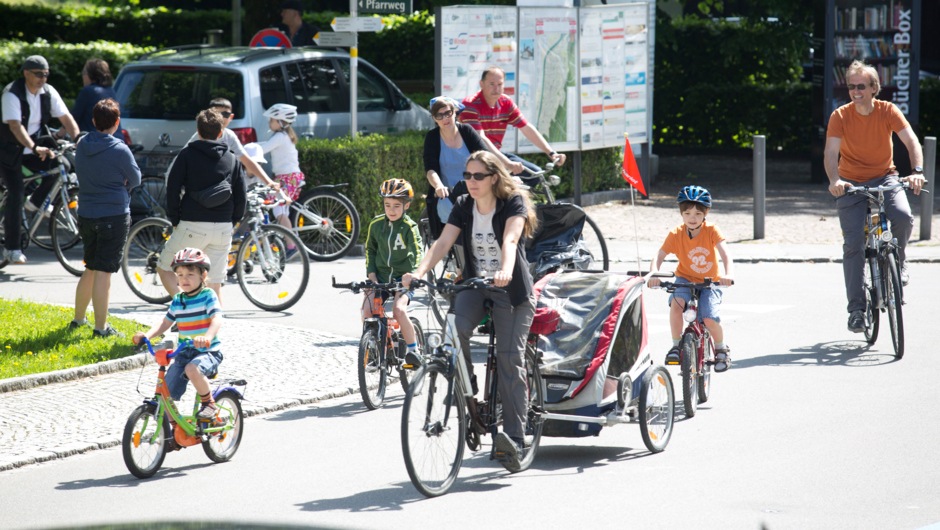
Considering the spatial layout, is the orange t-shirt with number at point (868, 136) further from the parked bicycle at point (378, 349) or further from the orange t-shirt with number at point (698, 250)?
the parked bicycle at point (378, 349)

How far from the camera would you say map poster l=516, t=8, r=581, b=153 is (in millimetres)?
15133

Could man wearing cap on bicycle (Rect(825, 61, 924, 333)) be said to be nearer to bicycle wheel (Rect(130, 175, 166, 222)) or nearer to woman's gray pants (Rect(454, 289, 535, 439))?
woman's gray pants (Rect(454, 289, 535, 439))

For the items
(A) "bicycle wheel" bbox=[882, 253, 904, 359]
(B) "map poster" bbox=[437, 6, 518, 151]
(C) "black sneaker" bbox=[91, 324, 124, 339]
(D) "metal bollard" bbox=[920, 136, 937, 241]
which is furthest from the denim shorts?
(D) "metal bollard" bbox=[920, 136, 937, 241]

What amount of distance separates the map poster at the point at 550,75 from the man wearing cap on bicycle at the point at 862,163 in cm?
697

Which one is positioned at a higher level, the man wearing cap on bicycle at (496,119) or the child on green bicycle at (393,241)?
the man wearing cap on bicycle at (496,119)

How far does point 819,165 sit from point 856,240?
1123 cm

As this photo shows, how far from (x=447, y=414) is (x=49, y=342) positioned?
4281 millimetres

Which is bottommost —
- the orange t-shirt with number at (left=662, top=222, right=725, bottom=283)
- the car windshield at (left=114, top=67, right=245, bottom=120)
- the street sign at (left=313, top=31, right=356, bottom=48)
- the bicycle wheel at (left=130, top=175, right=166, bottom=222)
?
the orange t-shirt with number at (left=662, top=222, right=725, bottom=283)

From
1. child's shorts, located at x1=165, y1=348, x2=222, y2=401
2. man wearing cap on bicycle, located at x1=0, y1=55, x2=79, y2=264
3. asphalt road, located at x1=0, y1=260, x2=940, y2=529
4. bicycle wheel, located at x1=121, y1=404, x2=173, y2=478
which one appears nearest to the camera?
asphalt road, located at x1=0, y1=260, x2=940, y2=529

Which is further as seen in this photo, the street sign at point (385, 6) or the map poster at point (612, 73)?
the map poster at point (612, 73)

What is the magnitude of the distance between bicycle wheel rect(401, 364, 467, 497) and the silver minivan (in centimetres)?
764

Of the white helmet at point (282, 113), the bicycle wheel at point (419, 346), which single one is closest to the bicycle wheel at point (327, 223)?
the white helmet at point (282, 113)

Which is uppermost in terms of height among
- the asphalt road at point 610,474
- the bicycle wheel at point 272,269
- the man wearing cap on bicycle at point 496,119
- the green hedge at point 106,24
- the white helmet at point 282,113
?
the green hedge at point 106,24

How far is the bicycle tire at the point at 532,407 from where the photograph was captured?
546 cm
